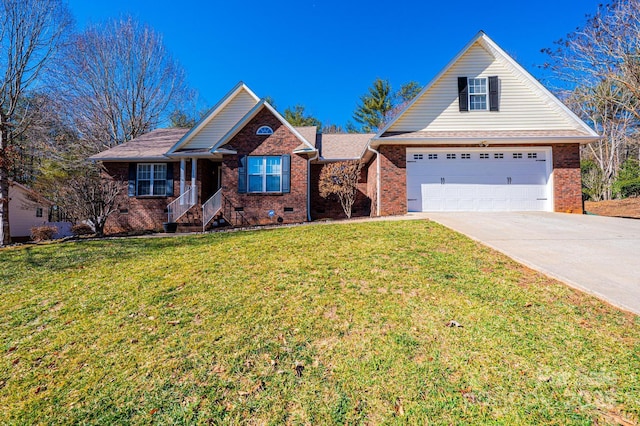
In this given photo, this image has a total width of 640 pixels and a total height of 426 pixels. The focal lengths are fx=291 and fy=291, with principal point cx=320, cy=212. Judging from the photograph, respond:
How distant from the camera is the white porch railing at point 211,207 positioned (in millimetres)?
12423

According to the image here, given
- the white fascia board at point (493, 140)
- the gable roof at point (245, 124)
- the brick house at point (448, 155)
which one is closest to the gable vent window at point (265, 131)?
the brick house at point (448, 155)

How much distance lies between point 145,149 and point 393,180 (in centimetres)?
1256

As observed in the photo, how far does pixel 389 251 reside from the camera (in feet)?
19.3

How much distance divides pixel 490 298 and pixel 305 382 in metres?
2.76

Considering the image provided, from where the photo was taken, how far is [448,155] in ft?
37.7

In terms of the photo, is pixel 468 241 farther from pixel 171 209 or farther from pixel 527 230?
pixel 171 209

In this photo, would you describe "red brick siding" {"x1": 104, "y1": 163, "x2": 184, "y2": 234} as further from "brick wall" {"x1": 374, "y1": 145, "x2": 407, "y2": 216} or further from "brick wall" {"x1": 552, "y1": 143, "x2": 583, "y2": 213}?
"brick wall" {"x1": 552, "y1": 143, "x2": 583, "y2": 213}

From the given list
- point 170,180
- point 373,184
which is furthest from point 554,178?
point 170,180

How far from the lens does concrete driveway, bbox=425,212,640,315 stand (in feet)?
13.6

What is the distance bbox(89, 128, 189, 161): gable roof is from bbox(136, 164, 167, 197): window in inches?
20.6

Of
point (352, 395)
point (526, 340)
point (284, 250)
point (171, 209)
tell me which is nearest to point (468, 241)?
point (526, 340)

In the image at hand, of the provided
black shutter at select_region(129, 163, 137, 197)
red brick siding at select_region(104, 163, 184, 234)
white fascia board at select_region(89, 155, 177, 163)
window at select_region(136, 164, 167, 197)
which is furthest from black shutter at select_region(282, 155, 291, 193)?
black shutter at select_region(129, 163, 137, 197)

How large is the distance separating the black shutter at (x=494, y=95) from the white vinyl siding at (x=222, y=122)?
10.8 metres

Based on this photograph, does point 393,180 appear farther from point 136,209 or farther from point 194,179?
point 136,209
